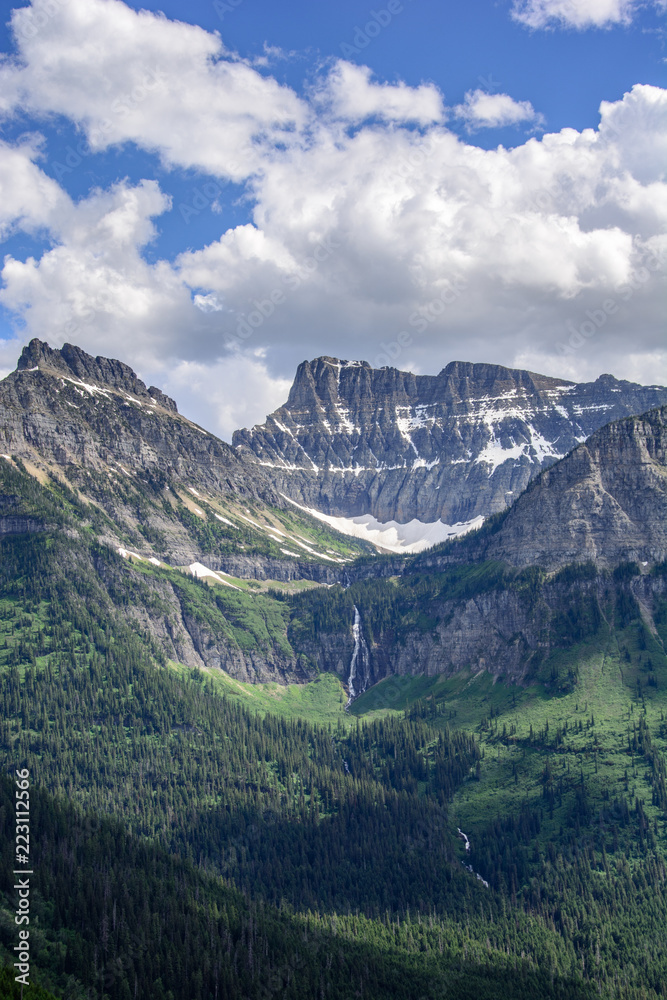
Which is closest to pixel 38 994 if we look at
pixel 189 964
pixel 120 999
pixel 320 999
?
pixel 120 999

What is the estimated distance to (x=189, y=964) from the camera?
191 m

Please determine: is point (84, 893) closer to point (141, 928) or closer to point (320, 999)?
point (141, 928)

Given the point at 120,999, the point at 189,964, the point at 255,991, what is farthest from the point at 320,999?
the point at 120,999

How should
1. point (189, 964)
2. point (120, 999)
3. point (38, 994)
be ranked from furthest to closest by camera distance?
point (189, 964) < point (120, 999) < point (38, 994)

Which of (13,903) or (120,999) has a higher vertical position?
(13,903)

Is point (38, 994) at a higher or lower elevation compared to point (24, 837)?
lower

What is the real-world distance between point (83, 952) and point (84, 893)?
2081cm

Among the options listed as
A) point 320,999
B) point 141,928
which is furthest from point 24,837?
point 320,999

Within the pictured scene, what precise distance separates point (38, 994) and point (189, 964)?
4884cm

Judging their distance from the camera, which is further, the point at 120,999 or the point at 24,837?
the point at 24,837

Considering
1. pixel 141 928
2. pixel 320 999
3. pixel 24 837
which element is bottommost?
pixel 320 999

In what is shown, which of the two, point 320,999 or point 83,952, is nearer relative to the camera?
point 83,952

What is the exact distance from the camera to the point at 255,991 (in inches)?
7549

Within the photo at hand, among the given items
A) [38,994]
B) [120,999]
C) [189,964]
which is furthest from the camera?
[189,964]
